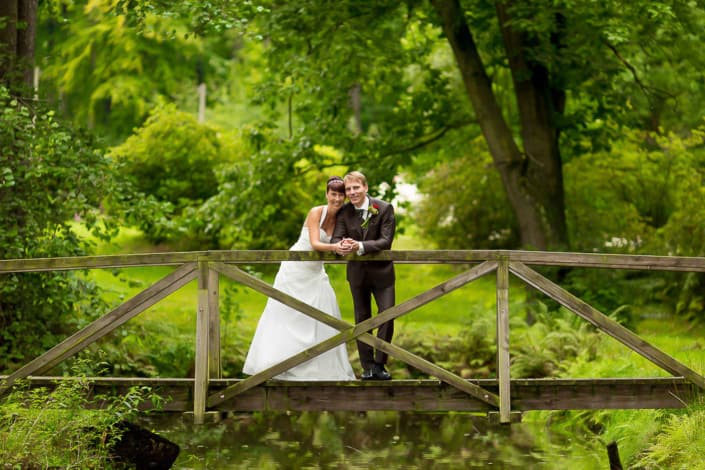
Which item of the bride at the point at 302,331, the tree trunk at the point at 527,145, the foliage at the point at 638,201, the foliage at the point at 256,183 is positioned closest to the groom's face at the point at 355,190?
the bride at the point at 302,331

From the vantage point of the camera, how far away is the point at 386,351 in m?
9.55

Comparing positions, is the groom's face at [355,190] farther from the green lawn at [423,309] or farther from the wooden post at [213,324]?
the green lawn at [423,309]

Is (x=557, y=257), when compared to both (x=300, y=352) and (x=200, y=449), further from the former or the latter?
(x=200, y=449)

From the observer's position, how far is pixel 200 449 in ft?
42.0

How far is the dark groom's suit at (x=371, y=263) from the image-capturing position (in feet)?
31.4

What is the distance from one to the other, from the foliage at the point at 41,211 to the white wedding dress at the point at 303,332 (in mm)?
3730

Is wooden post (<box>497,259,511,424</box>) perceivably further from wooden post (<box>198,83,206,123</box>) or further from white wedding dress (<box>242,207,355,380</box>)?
wooden post (<box>198,83,206,123</box>)

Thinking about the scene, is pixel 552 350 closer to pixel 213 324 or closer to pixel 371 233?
pixel 371 233

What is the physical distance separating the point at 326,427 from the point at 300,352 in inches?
196

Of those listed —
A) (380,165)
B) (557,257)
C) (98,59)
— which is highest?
(98,59)

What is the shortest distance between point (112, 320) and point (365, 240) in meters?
2.27

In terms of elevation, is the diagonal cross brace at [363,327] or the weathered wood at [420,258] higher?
the weathered wood at [420,258]

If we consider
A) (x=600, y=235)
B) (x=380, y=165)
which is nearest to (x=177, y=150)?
(x=380, y=165)

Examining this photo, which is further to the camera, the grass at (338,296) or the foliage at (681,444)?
the grass at (338,296)
